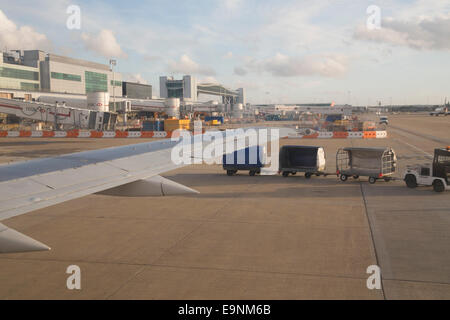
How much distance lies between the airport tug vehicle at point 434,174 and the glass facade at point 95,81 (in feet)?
308

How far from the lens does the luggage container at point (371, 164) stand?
21.4m

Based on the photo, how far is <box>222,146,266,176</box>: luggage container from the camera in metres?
23.9

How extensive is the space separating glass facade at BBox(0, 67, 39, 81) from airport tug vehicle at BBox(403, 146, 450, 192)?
3228 inches

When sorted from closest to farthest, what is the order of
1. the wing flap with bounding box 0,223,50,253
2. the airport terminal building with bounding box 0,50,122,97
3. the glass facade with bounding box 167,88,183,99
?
the wing flap with bounding box 0,223,50,253 < the airport terminal building with bounding box 0,50,122,97 < the glass facade with bounding box 167,88,183,99

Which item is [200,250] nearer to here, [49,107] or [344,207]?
[344,207]

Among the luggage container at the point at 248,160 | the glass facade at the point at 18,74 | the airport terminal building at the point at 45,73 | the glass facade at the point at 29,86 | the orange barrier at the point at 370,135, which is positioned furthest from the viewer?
the glass facade at the point at 29,86

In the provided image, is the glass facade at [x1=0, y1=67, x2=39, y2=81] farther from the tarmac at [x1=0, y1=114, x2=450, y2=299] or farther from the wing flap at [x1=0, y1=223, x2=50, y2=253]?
the wing flap at [x1=0, y1=223, x2=50, y2=253]

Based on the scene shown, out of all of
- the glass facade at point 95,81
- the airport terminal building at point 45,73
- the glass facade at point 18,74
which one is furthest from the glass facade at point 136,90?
the glass facade at point 18,74

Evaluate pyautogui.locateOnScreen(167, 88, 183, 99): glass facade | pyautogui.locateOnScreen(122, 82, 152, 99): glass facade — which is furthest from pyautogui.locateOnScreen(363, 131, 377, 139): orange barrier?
pyautogui.locateOnScreen(167, 88, 183, 99): glass facade

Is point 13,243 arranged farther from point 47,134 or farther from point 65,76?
point 65,76

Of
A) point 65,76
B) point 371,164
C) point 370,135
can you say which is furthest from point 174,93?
point 371,164

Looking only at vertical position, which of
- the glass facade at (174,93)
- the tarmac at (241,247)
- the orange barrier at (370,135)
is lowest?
the tarmac at (241,247)

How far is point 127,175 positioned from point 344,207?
11.1m

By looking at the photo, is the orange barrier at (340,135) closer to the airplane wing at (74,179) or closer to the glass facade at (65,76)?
the airplane wing at (74,179)
